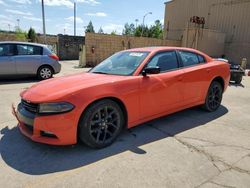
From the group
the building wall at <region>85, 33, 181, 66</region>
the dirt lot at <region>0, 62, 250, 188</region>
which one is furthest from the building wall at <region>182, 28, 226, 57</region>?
the dirt lot at <region>0, 62, 250, 188</region>

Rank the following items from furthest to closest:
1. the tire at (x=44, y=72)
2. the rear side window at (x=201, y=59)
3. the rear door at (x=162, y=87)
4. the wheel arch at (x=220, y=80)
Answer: the tire at (x=44, y=72) → the wheel arch at (x=220, y=80) → the rear side window at (x=201, y=59) → the rear door at (x=162, y=87)

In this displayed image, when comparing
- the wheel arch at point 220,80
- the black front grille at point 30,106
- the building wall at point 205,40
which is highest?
the building wall at point 205,40

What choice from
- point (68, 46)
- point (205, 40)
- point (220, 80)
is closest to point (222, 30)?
point (205, 40)

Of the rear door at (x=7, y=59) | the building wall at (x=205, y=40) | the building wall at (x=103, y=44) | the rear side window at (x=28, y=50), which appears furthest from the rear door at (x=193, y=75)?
the building wall at (x=205, y=40)

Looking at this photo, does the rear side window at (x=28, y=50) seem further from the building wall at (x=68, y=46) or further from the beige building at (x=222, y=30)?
the beige building at (x=222, y=30)

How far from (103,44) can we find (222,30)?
1232cm

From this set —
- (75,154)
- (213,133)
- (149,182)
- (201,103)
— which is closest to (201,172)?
(149,182)

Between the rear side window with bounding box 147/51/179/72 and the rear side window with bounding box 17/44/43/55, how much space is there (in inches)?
255

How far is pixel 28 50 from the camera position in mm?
9125

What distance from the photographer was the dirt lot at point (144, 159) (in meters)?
2.76

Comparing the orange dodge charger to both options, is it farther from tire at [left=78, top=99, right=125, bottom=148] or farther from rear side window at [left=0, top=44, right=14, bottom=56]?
rear side window at [left=0, top=44, right=14, bottom=56]

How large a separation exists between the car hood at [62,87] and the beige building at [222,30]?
1619 cm

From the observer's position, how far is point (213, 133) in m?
4.22

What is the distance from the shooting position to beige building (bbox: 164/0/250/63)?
61.4ft
